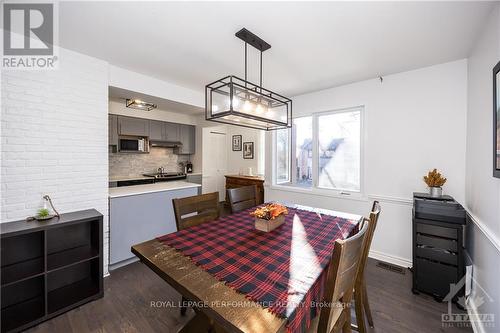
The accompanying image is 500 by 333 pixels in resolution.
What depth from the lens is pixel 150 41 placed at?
1.98m

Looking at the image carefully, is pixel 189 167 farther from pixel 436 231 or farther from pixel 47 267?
pixel 436 231

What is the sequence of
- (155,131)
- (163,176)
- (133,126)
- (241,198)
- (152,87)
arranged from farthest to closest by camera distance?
(163,176)
(155,131)
(133,126)
(152,87)
(241,198)

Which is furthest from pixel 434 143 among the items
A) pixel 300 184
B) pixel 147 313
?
pixel 147 313

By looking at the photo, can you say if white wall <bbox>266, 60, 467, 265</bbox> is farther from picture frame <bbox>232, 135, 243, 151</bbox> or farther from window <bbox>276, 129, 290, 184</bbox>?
picture frame <bbox>232, 135, 243, 151</bbox>

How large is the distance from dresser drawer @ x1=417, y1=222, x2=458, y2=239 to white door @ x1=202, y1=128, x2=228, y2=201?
414cm

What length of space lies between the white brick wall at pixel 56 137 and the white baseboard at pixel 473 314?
3509 mm

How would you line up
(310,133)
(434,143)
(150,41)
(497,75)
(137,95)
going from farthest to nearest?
(310,133) < (137,95) < (434,143) < (150,41) < (497,75)

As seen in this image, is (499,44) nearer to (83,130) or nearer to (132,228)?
(83,130)

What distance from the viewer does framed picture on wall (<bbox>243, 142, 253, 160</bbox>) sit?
18.4 feet

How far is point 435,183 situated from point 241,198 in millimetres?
2105

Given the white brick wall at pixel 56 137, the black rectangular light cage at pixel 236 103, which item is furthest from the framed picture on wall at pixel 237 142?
the black rectangular light cage at pixel 236 103

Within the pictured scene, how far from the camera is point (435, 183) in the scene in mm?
2211

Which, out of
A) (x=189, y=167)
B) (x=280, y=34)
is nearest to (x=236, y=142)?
Result: (x=189, y=167)

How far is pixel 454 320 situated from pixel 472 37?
246 centimetres
